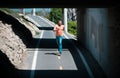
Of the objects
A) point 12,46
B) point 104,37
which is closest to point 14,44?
point 12,46

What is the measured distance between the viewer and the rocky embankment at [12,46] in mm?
23905

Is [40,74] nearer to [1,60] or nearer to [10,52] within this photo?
[1,60]

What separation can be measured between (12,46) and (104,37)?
7.12 meters

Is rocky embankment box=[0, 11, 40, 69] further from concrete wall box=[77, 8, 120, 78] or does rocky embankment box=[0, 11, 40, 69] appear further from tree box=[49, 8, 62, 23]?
tree box=[49, 8, 62, 23]

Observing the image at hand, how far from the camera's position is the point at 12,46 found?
2645cm

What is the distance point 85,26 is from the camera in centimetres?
3045

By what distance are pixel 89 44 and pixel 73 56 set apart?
1839 millimetres

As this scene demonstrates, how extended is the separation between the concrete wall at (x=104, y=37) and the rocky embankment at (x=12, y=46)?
383cm

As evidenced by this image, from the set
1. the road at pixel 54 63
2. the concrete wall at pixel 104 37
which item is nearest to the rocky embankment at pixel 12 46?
the road at pixel 54 63

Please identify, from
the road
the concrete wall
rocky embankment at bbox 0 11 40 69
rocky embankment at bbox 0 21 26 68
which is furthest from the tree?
the road

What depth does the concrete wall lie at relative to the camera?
18.3m

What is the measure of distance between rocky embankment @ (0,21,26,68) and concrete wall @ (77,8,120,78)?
3.83 metres

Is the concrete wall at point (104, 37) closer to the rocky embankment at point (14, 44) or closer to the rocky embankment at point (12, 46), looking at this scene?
the rocky embankment at point (14, 44)
